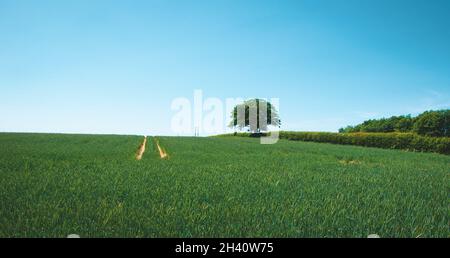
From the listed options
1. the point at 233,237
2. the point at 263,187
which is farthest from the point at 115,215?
the point at 263,187

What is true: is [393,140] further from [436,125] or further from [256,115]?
[256,115]

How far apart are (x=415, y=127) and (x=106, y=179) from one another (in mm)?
80754

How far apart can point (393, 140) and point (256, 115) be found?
45149mm

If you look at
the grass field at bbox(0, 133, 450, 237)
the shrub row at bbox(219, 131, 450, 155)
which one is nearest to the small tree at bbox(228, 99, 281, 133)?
the shrub row at bbox(219, 131, 450, 155)

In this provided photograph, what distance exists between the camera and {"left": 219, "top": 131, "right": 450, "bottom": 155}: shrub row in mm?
36594

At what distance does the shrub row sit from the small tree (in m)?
23.3

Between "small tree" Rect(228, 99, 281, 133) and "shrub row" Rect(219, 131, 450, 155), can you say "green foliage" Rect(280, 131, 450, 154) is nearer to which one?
"shrub row" Rect(219, 131, 450, 155)

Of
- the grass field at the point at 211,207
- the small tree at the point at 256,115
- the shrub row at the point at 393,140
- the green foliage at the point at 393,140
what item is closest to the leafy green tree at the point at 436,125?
the shrub row at the point at 393,140

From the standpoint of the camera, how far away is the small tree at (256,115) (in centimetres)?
8494

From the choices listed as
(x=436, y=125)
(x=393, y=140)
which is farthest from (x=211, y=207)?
(x=436, y=125)

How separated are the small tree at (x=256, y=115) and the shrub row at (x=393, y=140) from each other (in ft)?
76.3

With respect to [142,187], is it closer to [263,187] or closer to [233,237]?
[263,187]

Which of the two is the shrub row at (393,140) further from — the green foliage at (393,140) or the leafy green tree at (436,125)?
the leafy green tree at (436,125)
